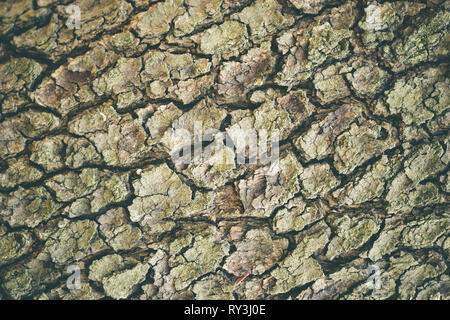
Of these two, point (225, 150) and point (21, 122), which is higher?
point (21, 122)

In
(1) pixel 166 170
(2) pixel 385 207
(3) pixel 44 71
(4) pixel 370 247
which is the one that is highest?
(3) pixel 44 71

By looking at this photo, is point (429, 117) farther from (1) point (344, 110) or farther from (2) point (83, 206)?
(2) point (83, 206)

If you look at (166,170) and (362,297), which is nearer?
(166,170)

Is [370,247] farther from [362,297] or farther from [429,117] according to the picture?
[429,117]

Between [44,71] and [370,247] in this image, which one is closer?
[44,71]

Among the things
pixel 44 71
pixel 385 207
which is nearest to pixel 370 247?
pixel 385 207

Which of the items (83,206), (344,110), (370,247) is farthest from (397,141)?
(83,206)
